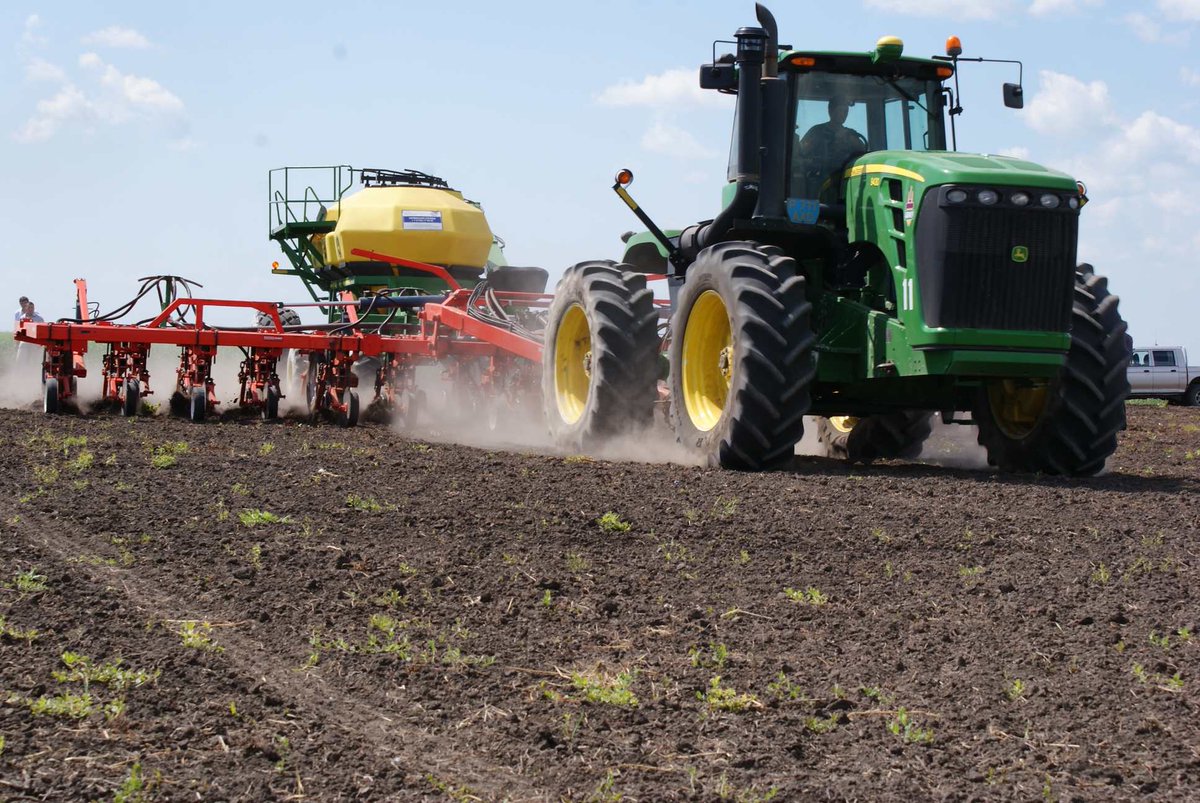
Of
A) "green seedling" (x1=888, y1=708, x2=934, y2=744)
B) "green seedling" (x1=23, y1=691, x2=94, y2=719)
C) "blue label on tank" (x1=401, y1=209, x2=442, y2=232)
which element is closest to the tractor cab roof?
"green seedling" (x1=888, y1=708, x2=934, y2=744)

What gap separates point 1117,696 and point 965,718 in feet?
1.69

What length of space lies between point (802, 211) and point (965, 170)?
1.26 meters

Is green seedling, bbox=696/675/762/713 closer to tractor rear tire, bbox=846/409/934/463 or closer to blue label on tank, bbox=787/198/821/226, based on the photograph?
blue label on tank, bbox=787/198/821/226

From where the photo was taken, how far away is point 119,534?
21.1 ft

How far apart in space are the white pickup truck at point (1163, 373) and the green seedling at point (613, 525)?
25.3 metres

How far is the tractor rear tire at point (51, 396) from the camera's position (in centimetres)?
1274

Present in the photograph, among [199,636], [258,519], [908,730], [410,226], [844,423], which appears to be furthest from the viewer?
[410,226]

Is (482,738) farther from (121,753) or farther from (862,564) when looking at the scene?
(862,564)

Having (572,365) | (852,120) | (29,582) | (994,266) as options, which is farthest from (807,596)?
(572,365)

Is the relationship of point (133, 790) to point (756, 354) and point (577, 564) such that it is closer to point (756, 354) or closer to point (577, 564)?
point (577, 564)

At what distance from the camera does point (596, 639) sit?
484cm

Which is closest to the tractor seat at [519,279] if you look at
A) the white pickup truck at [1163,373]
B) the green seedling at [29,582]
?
the green seedling at [29,582]

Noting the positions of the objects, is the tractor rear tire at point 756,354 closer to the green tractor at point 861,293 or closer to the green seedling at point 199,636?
the green tractor at point 861,293

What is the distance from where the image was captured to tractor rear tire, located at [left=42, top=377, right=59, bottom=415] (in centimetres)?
1274
